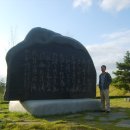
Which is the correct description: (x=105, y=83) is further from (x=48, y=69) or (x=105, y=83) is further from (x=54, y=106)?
(x=48, y=69)

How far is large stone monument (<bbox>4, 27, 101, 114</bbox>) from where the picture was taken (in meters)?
11.8

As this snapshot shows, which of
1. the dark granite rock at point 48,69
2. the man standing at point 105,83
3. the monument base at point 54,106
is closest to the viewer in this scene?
the monument base at point 54,106

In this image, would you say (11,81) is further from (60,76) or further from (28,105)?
(60,76)

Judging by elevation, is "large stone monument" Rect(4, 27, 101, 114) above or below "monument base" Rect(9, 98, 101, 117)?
above

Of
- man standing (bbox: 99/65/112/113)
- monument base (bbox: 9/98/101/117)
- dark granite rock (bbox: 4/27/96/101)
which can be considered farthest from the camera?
man standing (bbox: 99/65/112/113)

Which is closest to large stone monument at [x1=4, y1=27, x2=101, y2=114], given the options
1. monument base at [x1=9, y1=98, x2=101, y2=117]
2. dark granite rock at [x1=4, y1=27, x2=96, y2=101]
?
dark granite rock at [x1=4, y1=27, x2=96, y2=101]

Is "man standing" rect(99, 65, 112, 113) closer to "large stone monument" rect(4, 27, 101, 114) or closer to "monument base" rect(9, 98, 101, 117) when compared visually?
"monument base" rect(9, 98, 101, 117)

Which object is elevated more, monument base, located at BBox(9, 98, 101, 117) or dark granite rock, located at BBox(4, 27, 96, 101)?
dark granite rock, located at BBox(4, 27, 96, 101)

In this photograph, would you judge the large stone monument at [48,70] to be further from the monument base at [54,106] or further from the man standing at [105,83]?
the man standing at [105,83]

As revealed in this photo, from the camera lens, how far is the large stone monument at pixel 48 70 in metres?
11.8

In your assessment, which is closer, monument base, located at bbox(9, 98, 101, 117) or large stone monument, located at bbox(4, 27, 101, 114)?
monument base, located at bbox(9, 98, 101, 117)

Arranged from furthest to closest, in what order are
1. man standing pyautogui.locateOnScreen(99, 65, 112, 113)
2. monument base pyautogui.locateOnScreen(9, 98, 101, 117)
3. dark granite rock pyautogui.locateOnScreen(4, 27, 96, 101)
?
man standing pyautogui.locateOnScreen(99, 65, 112, 113)
dark granite rock pyautogui.locateOnScreen(4, 27, 96, 101)
monument base pyautogui.locateOnScreen(9, 98, 101, 117)

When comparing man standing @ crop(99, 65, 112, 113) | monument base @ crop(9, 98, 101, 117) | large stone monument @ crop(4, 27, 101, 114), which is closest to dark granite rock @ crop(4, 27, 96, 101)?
large stone monument @ crop(4, 27, 101, 114)

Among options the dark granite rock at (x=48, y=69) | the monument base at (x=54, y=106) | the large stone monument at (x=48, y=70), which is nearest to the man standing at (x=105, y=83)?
the monument base at (x=54, y=106)
